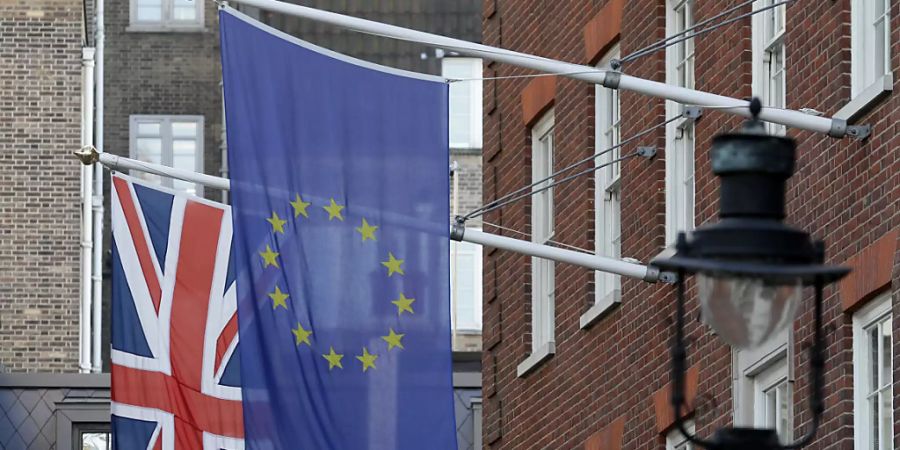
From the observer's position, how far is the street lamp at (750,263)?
8.05 m

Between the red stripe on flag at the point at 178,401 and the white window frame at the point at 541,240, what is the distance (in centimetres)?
341

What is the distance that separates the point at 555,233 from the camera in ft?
80.5

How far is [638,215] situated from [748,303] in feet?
45.0

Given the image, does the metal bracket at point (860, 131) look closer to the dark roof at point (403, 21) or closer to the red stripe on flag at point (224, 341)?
the red stripe on flag at point (224, 341)

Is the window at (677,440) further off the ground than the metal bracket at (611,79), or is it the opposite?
the metal bracket at (611,79)

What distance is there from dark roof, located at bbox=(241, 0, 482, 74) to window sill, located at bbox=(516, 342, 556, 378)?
27155mm

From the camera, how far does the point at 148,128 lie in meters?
55.6

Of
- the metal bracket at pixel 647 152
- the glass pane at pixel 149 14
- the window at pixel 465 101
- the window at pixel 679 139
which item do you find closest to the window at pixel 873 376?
the window at pixel 679 139

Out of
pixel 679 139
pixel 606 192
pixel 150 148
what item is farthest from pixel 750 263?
pixel 150 148

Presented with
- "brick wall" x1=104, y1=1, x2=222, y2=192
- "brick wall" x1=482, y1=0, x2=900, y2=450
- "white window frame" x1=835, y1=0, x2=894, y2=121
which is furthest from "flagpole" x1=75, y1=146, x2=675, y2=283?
"brick wall" x1=104, y1=1, x2=222, y2=192

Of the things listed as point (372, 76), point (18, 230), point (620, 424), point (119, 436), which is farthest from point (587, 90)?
point (18, 230)

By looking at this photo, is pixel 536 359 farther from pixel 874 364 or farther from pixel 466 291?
pixel 466 291

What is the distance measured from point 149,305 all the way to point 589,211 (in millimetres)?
3885

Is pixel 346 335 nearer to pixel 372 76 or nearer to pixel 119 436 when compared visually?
pixel 372 76
